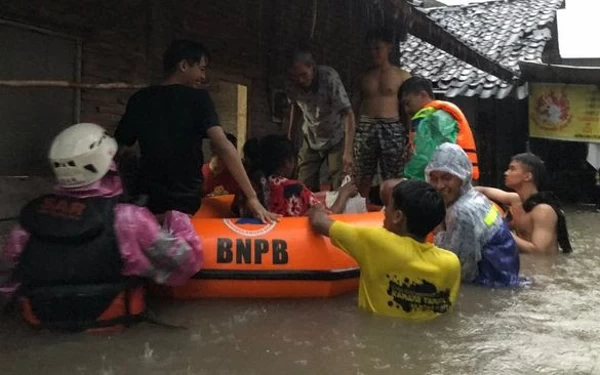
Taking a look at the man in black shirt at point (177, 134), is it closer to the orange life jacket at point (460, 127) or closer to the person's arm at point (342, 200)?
the person's arm at point (342, 200)

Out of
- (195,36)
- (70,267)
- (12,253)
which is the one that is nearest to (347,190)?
(70,267)

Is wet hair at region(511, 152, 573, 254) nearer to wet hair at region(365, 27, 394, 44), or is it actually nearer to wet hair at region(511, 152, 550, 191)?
wet hair at region(511, 152, 550, 191)

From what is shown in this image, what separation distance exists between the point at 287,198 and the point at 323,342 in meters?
1.47

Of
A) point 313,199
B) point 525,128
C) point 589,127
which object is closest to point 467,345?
point 313,199

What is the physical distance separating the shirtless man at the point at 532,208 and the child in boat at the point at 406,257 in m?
2.24

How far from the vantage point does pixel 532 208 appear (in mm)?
5852

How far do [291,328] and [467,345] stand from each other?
36.4 inches

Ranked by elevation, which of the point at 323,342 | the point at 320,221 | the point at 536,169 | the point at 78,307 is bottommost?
the point at 323,342

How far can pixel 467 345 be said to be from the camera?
3.37 metres

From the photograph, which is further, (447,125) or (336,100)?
(336,100)

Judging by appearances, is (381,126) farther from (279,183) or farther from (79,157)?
(79,157)

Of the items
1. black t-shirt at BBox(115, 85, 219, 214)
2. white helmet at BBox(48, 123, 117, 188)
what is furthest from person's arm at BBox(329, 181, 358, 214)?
white helmet at BBox(48, 123, 117, 188)

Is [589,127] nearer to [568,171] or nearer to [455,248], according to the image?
[568,171]

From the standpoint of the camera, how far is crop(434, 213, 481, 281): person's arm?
4.45 meters
